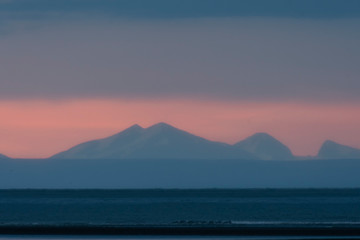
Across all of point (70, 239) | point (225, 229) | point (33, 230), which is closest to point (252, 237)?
point (225, 229)

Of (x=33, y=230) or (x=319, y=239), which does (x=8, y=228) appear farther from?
(x=319, y=239)

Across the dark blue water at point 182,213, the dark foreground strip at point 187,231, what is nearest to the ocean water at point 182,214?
the dark blue water at point 182,213

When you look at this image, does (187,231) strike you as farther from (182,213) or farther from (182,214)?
(182,213)

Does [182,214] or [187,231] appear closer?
[187,231]

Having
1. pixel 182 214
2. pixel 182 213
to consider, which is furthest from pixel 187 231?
pixel 182 213

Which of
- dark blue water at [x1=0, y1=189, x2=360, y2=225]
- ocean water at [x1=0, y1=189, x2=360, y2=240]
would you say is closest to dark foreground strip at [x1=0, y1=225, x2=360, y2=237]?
ocean water at [x1=0, y1=189, x2=360, y2=240]

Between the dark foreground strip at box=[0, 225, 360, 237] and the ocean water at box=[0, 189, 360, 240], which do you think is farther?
the ocean water at box=[0, 189, 360, 240]

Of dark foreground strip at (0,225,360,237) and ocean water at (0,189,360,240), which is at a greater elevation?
dark foreground strip at (0,225,360,237)

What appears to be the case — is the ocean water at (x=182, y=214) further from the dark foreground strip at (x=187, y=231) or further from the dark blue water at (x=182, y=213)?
the dark foreground strip at (x=187, y=231)

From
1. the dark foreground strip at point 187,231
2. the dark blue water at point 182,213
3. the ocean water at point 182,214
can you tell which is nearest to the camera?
the dark foreground strip at point 187,231

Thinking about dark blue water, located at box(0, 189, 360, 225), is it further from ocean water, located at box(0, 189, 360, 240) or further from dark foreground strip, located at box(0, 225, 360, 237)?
dark foreground strip, located at box(0, 225, 360, 237)

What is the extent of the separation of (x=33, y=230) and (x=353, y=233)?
11025 millimetres

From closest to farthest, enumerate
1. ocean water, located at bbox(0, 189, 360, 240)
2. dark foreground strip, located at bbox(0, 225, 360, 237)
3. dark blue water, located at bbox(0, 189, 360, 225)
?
dark foreground strip, located at bbox(0, 225, 360, 237) < ocean water, located at bbox(0, 189, 360, 240) < dark blue water, located at bbox(0, 189, 360, 225)

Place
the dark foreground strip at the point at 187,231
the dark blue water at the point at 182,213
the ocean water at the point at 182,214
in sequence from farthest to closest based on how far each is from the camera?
the dark blue water at the point at 182,213, the ocean water at the point at 182,214, the dark foreground strip at the point at 187,231
